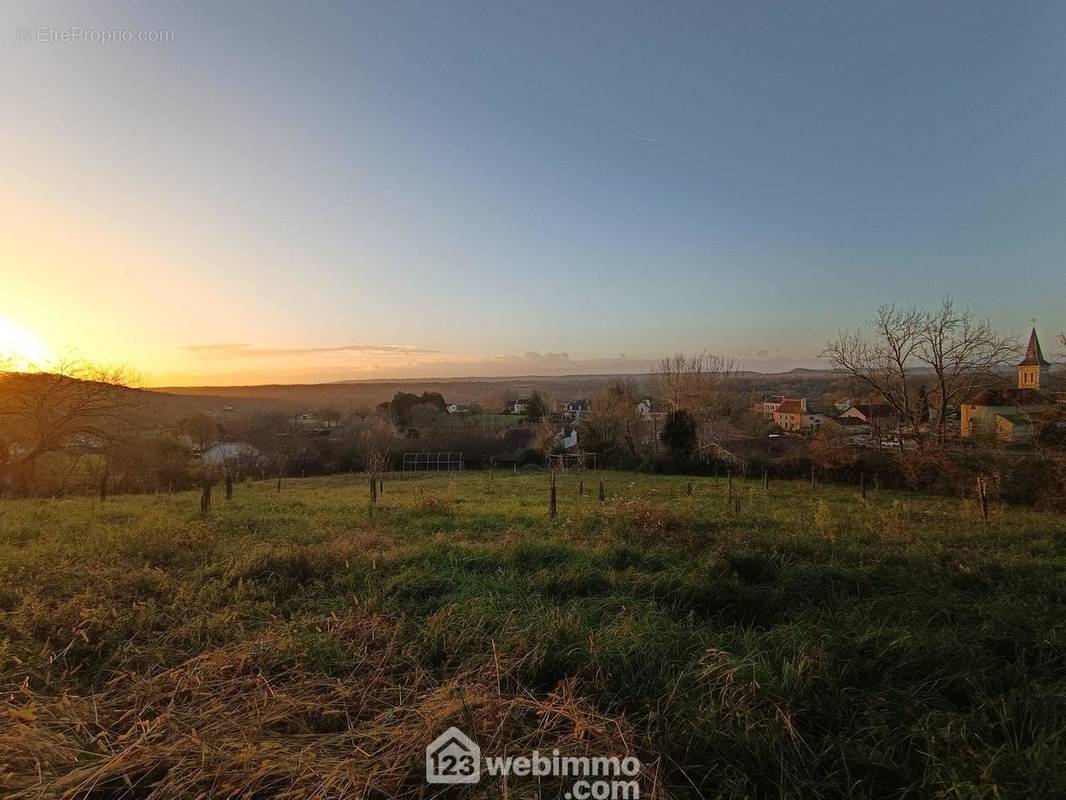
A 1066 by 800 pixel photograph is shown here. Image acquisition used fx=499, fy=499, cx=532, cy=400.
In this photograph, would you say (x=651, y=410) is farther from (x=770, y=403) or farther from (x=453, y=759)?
(x=453, y=759)

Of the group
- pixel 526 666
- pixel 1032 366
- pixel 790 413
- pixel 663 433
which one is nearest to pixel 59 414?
pixel 526 666

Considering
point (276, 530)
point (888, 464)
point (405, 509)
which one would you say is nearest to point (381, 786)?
point (276, 530)

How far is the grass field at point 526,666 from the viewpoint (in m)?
2.37

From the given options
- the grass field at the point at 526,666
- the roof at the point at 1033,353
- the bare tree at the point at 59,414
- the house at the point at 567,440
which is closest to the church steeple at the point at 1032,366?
the roof at the point at 1033,353

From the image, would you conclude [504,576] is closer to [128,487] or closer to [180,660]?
[180,660]

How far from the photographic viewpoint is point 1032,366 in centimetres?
2764

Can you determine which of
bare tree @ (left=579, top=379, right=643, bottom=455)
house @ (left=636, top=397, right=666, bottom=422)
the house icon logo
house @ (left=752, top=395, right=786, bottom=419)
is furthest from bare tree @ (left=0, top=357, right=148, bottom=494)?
house @ (left=752, top=395, right=786, bottom=419)

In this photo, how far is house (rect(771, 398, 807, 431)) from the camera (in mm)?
43234

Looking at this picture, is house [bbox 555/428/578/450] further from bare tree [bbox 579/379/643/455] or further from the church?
the church

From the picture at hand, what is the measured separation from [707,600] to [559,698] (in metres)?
2.44

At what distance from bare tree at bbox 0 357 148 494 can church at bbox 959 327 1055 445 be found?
30.3m

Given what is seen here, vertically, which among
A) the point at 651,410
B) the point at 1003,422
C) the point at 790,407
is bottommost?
the point at 790,407

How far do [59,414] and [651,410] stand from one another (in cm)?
3439

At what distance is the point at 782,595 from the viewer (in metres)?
4.87
